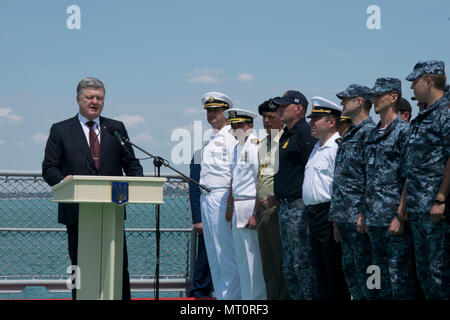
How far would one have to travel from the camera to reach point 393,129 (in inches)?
199

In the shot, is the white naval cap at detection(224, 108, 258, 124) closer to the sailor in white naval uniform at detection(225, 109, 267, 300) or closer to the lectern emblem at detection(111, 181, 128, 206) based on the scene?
the sailor in white naval uniform at detection(225, 109, 267, 300)

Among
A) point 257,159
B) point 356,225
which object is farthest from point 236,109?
point 356,225

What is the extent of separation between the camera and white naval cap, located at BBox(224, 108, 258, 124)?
7055 mm

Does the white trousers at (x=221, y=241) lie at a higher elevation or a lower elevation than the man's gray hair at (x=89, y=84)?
lower

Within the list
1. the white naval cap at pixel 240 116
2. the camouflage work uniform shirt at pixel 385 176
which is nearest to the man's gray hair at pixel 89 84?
the white naval cap at pixel 240 116

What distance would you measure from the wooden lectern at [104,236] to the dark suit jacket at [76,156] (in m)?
0.73

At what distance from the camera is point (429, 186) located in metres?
4.47

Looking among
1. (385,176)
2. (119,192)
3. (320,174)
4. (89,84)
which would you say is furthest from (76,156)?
(385,176)

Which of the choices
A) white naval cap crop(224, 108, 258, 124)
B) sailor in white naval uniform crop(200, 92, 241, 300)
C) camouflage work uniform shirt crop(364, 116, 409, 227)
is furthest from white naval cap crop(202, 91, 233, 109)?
camouflage work uniform shirt crop(364, 116, 409, 227)

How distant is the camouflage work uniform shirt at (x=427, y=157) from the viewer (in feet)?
14.6

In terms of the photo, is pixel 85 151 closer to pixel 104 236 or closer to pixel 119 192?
pixel 104 236

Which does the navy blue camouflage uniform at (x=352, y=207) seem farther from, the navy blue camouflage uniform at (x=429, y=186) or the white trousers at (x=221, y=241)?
the white trousers at (x=221, y=241)
